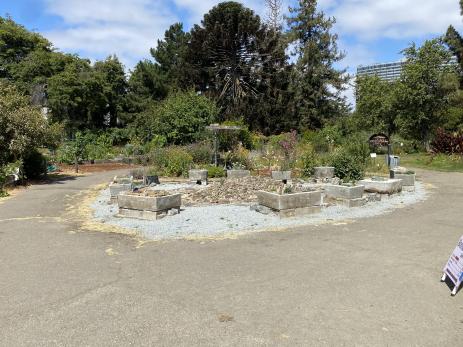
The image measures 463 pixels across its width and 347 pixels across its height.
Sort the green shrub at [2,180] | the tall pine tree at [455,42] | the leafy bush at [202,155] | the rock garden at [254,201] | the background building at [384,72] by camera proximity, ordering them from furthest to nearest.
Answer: the tall pine tree at [455,42], the background building at [384,72], the leafy bush at [202,155], the green shrub at [2,180], the rock garden at [254,201]

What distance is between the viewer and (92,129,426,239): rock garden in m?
7.52

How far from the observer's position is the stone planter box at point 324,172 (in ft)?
42.3

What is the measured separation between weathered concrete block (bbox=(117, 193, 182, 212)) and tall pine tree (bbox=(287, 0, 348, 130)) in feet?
97.3

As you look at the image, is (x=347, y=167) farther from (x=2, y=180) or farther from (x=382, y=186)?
(x=2, y=180)

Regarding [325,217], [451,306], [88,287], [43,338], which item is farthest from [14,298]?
[325,217]

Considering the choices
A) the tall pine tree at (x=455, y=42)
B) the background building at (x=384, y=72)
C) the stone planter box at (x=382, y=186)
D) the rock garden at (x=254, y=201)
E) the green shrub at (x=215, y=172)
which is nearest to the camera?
the rock garden at (x=254, y=201)

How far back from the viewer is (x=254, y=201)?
390 inches

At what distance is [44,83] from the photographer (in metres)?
31.6

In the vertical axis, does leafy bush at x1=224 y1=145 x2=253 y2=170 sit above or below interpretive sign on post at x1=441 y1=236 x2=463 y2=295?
above

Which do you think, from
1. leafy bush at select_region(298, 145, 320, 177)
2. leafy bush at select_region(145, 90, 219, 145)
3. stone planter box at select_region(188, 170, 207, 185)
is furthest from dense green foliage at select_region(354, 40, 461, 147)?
stone planter box at select_region(188, 170, 207, 185)

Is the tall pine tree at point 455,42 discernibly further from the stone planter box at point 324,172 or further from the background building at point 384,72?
the stone planter box at point 324,172

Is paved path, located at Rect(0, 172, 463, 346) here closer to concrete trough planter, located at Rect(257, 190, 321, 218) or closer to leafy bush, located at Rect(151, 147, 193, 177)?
concrete trough planter, located at Rect(257, 190, 321, 218)

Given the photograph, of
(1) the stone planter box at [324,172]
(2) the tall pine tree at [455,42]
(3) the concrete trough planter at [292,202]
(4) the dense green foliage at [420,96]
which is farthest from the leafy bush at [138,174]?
(2) the tall pine tree at [455,42]

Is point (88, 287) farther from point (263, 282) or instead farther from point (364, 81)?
point (364, 81)
